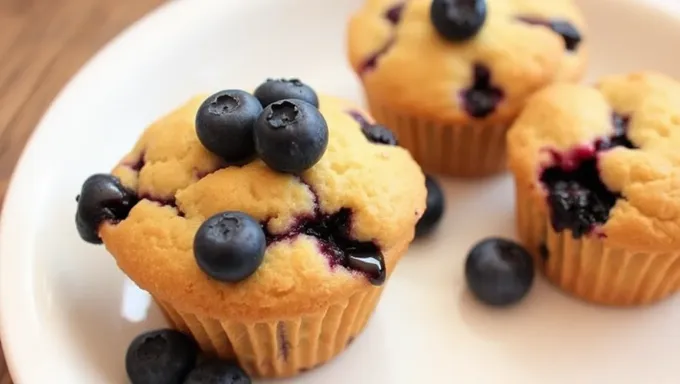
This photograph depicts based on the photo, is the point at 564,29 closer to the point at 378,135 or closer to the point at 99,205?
the point at 378,135

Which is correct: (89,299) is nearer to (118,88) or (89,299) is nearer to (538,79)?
(118,88)

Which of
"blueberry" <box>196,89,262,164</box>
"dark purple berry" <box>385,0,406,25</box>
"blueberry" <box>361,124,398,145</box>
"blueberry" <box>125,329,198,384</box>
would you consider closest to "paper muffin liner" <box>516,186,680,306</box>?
"blueberry" <box>361,124,398,145</box>

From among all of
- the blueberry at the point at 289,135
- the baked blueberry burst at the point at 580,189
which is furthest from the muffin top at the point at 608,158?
the blueberry at the point at 289,135

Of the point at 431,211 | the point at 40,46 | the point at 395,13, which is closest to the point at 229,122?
the point at 431,211

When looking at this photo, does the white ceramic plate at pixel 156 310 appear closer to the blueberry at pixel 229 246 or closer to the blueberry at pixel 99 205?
the blueberry at pixel 99 205

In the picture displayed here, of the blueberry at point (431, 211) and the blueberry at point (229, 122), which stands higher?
the blueberry at point (229, 122)

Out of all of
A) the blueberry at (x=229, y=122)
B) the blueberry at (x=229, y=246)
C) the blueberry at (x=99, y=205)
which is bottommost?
the blueberry at (x=229, y=246)

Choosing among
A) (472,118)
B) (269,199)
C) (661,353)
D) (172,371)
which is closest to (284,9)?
(472,118)
